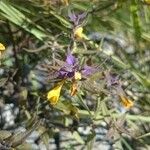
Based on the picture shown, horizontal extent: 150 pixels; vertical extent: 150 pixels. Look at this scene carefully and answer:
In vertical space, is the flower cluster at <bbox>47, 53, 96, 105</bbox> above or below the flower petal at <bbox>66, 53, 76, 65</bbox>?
below

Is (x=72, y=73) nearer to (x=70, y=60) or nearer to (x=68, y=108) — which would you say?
(x=70, y=60)

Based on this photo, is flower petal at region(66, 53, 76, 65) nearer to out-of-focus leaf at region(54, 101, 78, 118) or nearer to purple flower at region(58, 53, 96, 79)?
purple flower at region(58, 53, 96, 79)

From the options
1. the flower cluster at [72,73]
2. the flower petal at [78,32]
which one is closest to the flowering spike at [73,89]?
the flower cluster at [72,73]

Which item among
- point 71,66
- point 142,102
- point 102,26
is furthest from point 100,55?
point 71,66

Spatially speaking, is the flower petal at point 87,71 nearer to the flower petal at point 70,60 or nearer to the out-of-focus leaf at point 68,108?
the flower petal at point 70,60

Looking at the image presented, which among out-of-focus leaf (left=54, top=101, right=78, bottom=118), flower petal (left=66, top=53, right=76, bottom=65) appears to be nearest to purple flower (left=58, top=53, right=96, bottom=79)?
flower petal (left=66, top=53, right=76, bottom=65)

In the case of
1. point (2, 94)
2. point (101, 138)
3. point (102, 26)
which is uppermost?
point (102, 26)

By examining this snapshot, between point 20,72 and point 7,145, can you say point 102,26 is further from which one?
point 7,145

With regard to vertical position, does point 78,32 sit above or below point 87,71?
above

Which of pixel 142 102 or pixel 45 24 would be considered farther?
pixel 142 102

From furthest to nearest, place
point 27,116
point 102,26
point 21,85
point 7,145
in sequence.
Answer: point 102,26 → point 21,85 → point 27,116 → point 7,145

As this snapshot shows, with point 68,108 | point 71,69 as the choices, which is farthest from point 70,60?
point 68,108
